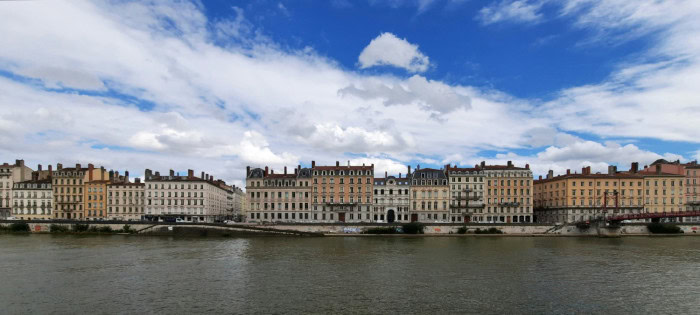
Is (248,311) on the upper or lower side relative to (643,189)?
lower

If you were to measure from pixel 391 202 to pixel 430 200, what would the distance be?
29.7 feet

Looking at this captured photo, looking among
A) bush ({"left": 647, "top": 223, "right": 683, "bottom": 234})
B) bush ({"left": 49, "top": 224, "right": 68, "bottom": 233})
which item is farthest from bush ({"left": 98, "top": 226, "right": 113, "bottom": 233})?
bush ({"left": 647, "top": 223, "right": 683, "bottom": 234})

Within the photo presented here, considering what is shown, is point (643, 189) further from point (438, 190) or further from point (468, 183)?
point (438, 190)

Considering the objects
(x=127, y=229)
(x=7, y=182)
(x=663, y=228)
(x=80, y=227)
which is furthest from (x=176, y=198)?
(x=663, y=228)

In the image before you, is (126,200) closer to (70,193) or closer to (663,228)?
(70,193)

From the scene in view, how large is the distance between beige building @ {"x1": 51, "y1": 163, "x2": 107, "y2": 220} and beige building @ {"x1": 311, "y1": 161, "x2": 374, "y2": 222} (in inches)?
2285

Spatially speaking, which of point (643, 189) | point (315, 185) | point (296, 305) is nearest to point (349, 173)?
point (315, 185)

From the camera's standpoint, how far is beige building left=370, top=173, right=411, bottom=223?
114188 millimetres

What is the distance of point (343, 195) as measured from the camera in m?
114

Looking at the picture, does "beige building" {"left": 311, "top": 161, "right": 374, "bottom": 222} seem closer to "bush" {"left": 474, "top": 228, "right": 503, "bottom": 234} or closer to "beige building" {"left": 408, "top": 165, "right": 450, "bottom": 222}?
"beige building" {"left": 408, "top": 165, "right": 450, "bottom": 222}

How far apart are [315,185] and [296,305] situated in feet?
270

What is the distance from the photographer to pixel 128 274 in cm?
4459

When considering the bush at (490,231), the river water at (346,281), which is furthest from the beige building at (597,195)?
the river water at (346,281)

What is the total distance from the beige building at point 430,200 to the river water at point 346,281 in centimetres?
4864
